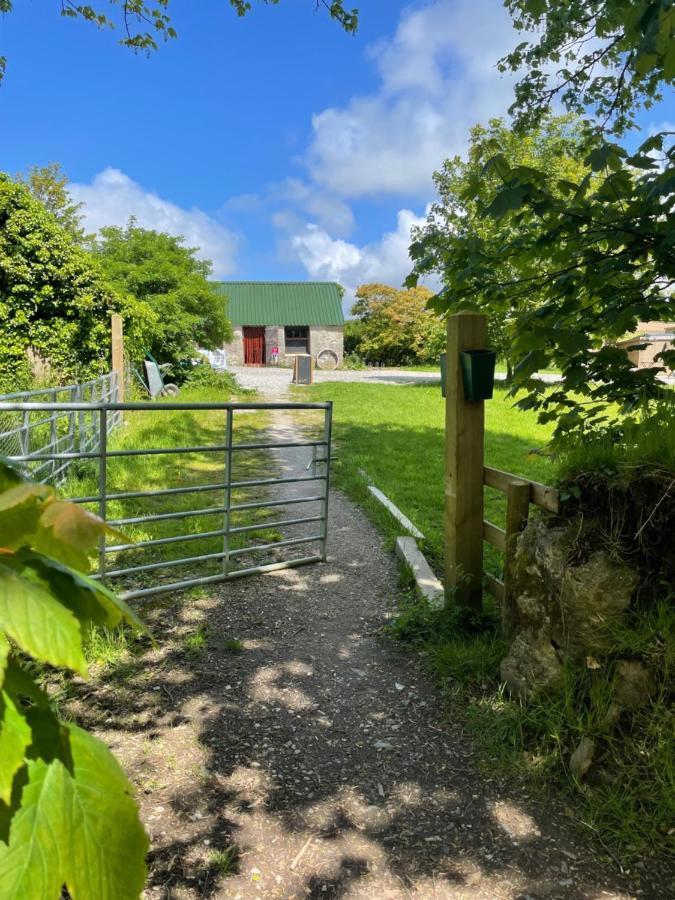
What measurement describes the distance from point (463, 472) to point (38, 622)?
11.4 feet

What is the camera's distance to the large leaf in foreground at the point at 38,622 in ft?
2.01

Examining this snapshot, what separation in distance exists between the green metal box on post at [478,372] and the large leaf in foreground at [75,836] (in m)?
3.35

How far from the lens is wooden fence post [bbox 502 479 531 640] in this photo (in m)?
3.42

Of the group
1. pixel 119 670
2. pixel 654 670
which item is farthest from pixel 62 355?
pixel 654 670

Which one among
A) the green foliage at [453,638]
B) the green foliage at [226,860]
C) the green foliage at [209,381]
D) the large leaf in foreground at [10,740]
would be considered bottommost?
the green foliage at [226,860]

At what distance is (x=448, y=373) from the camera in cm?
393

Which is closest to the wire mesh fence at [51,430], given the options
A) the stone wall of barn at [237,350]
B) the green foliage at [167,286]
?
the green foliage at [167,286]

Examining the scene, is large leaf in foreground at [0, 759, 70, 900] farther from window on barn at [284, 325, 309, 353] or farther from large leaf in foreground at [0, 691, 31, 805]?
window on barn at [284, 325, 309, 353]

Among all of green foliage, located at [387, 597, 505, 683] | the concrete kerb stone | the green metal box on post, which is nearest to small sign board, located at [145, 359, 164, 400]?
the concrete kerb stone

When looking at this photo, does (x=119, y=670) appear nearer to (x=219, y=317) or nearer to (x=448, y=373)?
(x=448, y=373)

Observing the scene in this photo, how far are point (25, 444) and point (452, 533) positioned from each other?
422cm

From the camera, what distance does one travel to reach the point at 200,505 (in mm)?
7027

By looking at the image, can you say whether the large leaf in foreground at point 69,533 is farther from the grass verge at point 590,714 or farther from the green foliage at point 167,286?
the green foliage at point 167,286

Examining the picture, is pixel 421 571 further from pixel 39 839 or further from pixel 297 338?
pixel 297 338
